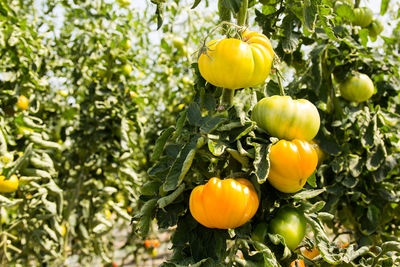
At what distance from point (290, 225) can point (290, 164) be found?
5.3 inches

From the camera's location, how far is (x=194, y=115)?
0.79 meters

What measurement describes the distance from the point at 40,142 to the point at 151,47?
5.59 ft

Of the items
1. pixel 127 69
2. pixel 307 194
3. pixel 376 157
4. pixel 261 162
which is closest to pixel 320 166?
pixel 376 157

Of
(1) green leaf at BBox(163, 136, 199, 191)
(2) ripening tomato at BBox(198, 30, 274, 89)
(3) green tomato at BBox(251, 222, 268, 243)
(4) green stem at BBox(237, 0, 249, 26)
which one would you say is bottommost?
(3) green tomato at BBox(251, 222, 268, 243)

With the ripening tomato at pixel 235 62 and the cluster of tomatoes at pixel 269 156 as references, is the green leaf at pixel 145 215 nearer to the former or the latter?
the cluster of tomatoes at pixel 269 156

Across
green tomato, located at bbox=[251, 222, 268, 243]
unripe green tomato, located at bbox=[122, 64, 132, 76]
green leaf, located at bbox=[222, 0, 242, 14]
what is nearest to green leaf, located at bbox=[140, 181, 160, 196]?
green tomato, located at bbox=[251, 222, 268, 243]

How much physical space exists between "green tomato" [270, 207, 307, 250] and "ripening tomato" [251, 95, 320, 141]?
0.51 ft

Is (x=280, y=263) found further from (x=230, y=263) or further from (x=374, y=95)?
(x=374, y=95)

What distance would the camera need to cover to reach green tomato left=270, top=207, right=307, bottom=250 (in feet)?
2.40

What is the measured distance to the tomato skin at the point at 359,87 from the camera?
1.26 metres

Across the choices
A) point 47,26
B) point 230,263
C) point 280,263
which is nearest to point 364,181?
point 280,263

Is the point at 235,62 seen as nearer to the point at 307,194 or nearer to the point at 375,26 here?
the point at 307,194

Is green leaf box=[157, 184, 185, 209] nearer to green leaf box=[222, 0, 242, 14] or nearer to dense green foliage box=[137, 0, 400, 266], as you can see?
dense green foliage box=[137, 0, 400, 266]

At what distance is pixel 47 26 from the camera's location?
2.51 m
